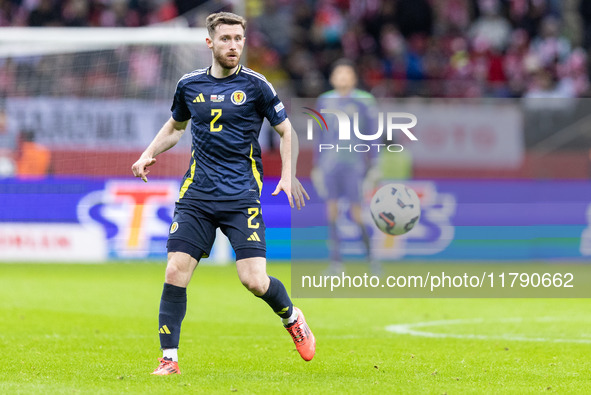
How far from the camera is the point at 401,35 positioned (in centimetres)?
2166

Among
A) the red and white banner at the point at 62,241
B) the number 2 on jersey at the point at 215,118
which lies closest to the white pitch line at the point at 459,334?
the number 2 on jersey at the point at 215,118

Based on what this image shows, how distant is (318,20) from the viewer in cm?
2134

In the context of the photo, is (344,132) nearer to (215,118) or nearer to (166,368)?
(215,118)

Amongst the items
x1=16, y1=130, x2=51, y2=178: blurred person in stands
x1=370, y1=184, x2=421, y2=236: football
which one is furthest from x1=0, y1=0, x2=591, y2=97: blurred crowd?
x1=370, y1=184, x2=421, y2=236: football

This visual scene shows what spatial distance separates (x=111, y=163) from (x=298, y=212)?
286 centimetres

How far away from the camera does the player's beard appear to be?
6398 mm

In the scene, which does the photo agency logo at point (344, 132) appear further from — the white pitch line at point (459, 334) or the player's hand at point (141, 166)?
the player's hand at point (141, 166)

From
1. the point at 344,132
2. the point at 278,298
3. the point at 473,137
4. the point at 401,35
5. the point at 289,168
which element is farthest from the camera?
the point at 401,35

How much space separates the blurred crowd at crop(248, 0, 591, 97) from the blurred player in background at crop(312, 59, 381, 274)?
18.9 ft

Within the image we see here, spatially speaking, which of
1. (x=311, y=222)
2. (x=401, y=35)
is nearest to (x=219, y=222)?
(x=311, y=222)

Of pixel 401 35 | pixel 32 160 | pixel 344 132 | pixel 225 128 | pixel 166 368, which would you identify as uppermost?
pixel 401 35

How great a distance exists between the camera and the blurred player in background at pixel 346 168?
12914 mm

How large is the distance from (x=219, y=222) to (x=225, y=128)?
583 millimetres

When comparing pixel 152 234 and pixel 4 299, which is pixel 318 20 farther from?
pixel 4 299
